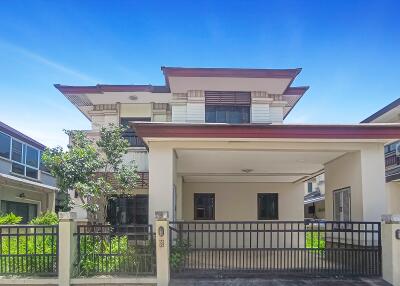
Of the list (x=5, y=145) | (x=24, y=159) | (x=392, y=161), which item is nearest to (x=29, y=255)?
(x=5, y=145)

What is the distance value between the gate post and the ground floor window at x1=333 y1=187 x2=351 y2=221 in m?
5.59

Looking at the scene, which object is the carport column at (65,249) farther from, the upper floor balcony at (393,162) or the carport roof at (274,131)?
the upper floor balcony at (393,162)

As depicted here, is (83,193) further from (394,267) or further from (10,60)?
(394,267)

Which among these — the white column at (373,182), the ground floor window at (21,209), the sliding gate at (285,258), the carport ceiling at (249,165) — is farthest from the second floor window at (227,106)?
the ground floor window at (21,209)

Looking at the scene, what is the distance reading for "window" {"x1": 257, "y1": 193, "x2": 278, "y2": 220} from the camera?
68.8ft

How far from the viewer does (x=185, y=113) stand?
17641 millimetres

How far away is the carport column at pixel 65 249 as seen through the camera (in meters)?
9.46

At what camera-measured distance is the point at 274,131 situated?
11172mm

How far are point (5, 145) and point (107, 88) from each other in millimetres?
5997

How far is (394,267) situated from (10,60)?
34.6 feet

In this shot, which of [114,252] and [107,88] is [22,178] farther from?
[114,252]

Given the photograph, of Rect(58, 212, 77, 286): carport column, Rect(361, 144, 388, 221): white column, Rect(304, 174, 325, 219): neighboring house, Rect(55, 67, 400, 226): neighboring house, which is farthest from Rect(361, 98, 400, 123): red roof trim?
Rect(58, 212, 77, 286): carport column

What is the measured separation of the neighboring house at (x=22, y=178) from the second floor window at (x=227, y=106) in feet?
28.6

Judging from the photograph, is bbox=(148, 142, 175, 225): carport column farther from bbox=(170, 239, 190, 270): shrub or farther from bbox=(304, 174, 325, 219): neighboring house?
bbox=(304, 174, 325, 219): neighboring house
